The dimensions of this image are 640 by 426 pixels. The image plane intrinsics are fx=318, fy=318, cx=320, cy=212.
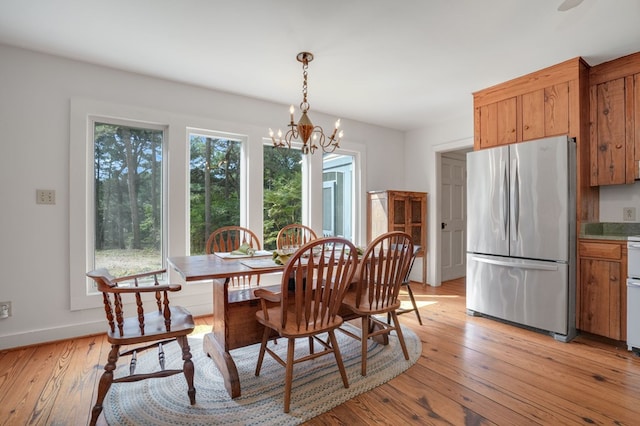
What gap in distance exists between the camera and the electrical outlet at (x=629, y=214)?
277 cm

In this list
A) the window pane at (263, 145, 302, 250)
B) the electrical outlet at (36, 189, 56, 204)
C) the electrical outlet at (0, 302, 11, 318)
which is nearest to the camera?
the electrical outlet at (0, 302, 11, 318)

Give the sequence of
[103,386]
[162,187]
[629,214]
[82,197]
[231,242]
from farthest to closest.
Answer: [162,187] → [231,242] → [629,214] → [82,197] → [103,386]

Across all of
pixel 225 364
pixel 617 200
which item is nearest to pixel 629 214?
pixel 617 200

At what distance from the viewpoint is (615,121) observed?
2.72m

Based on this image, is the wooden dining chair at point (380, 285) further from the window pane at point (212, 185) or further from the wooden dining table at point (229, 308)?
the window pane at point (212, 185)

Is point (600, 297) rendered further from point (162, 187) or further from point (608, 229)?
point (162, 187)

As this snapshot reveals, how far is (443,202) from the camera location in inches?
197

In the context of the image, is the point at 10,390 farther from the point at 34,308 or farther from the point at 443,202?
the point at 443,202

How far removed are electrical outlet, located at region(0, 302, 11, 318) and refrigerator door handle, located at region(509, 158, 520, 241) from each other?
4.19 meters

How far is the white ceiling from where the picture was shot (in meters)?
2.00

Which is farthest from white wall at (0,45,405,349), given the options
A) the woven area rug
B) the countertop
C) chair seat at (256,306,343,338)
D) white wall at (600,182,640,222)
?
white wall at (600,182,640,222)

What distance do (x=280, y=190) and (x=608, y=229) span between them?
3197 mm

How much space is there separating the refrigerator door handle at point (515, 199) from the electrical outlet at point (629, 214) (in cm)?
92

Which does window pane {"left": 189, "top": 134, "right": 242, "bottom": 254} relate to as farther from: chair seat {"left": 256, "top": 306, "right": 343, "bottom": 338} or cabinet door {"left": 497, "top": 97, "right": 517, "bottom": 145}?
cabinet door {"left": 497, "top": 97, "right": 517, "bottom": 145}
